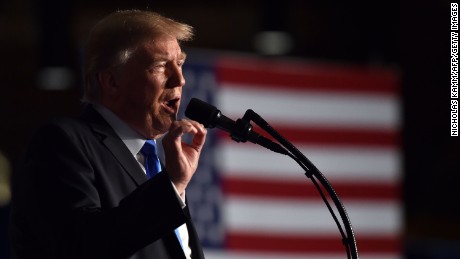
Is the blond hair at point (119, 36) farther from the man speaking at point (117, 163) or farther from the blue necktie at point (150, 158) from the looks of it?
Answer: the blue necktie at point (150, 158)

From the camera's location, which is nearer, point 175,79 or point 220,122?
point 220,122

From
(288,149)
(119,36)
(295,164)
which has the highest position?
(119,36)

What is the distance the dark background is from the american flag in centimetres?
206

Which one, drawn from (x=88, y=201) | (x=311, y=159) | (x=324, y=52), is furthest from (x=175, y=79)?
(x=324, y=52)

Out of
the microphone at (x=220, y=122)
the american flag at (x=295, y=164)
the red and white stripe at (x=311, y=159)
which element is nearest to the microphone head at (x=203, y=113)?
the microphone at (x=220, y=122)

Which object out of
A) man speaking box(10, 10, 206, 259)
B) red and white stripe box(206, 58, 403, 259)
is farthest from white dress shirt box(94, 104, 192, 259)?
red and white stripe box(206, 58, 403, 259)

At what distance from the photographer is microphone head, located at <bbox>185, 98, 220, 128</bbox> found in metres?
1.43

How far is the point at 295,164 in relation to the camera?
3.95m

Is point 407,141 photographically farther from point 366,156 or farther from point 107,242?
point 107,242

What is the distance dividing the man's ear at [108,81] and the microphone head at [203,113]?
7.3 inches

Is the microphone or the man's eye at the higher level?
the man's eye

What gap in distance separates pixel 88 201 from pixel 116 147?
16 cm

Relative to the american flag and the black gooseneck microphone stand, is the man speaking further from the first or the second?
the american flag

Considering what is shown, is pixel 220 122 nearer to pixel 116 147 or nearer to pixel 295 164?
pixel 116 147
